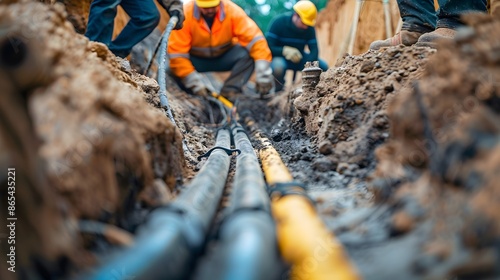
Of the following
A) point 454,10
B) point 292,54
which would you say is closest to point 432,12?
point 454,10

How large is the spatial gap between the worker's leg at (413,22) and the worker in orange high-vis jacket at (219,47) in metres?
2.22

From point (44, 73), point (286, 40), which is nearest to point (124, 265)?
point (44, 73)

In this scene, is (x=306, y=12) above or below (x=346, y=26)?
above

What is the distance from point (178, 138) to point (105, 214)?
0.73 m

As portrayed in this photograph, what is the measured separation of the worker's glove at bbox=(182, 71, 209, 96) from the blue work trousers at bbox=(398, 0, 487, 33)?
2.34 metres

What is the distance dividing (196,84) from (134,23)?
3.81 feet

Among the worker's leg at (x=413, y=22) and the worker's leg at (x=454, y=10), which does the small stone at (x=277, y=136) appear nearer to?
the worker's leg at (x=413, y=22)

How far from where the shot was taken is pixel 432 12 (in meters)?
2.51

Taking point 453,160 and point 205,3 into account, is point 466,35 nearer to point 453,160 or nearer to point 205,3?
point 453,160

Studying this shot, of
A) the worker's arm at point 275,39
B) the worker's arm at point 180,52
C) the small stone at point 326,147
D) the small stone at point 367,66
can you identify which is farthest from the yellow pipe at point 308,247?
the worker's arm at point 275,39

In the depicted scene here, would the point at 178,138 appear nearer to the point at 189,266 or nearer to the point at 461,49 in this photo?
the point at 189,266

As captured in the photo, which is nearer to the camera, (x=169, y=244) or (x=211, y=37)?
(x=169, y=244)

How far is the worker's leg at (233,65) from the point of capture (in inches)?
187

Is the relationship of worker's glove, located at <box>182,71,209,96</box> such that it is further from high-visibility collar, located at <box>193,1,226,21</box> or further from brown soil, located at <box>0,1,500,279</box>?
brown soil, located at <box>0,1,500,279</box>
